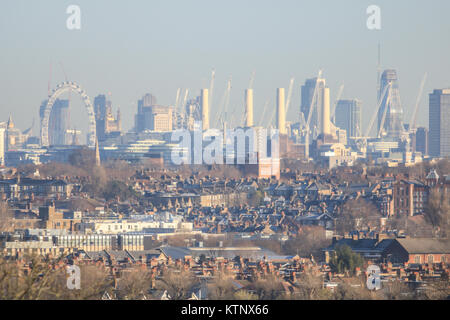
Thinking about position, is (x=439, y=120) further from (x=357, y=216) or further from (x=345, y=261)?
(x=345, y=261)

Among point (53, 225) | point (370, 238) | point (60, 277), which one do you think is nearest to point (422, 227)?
point (370, 238)

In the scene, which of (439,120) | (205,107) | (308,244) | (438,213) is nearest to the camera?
(308,244)

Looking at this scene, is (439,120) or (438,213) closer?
(438,213)

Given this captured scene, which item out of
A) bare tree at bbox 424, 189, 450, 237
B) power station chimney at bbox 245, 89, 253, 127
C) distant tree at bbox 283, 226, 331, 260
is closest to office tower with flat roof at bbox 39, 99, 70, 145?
power station chimney at bbox 245, 89, 253, 127

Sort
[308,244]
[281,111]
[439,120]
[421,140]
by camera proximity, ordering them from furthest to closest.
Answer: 1. [281,111]
2. [421,140]
3. [439,120]
4. [308,244]

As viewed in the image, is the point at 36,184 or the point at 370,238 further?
the point at 36,184

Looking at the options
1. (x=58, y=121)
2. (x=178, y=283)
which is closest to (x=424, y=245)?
(x=178, y=283)

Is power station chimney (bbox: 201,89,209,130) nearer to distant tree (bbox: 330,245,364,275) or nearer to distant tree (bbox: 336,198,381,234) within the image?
distant tree (bbox: 336,198,381,234)

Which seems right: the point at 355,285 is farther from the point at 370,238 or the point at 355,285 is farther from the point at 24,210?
the point at 24,210
